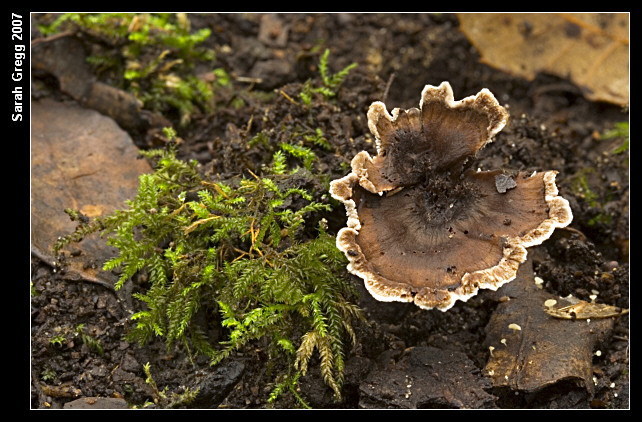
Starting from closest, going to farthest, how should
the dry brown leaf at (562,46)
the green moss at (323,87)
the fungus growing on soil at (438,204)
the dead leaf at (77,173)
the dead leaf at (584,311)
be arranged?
the fungus growing on soil at (438,204) → the dead leaf at (584,311) → the dead leaf at (77,173) → the green moss at (323,87) → the dry brown leaf at (562,46)

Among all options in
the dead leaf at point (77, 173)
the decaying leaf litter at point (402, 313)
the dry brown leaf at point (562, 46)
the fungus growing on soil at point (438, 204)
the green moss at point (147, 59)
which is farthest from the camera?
the dry brown leaf at point (562, 46)

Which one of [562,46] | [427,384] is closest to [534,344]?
[427,384]

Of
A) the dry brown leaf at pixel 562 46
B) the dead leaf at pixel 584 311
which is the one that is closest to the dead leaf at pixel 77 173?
the dead leaf at pixel 584 311

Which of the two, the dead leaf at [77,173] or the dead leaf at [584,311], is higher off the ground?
the dead leaf at [77,173]

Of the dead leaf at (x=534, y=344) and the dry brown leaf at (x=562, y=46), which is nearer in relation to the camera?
the dead leaf at (x=534, y=344)

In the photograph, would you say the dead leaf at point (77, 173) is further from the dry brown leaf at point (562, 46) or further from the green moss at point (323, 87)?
the dry brown leaf at point (562, 46)

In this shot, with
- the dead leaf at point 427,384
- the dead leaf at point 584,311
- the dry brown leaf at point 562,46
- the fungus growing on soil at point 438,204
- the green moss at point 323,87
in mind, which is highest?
the dry brown leaf at point 562,46

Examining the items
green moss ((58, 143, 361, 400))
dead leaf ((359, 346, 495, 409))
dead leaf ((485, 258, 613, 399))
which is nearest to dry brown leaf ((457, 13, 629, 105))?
dead leaf ((485, 258, 613, 399))
